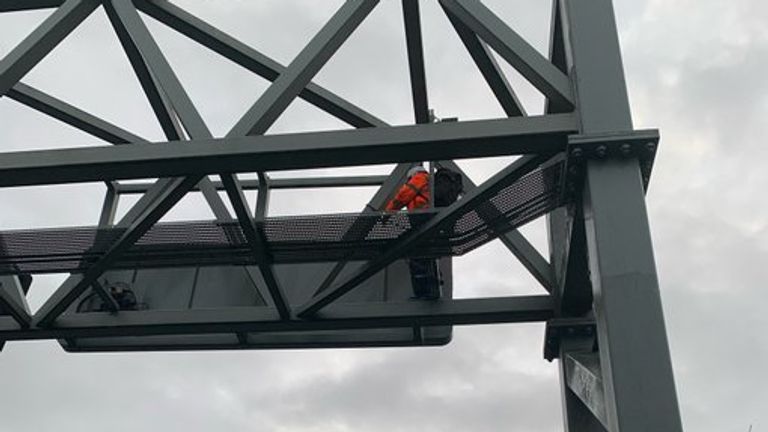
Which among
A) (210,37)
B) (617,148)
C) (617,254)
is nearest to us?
(617,254)

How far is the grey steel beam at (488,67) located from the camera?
20.2 feet

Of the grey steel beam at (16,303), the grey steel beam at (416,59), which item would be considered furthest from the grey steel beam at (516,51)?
the grey steel beam at (16,303)

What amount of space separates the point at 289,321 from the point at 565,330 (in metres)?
2.60

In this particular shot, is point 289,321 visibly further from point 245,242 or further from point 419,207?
point 419,207

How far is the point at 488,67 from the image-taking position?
6195 mm

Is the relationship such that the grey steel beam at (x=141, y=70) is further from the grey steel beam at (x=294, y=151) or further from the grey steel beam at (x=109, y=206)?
the grey steel beam at (x=109, y=206)

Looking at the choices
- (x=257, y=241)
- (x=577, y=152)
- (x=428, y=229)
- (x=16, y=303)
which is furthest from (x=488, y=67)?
(x=16, y=303)

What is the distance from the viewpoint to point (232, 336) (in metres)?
9.11

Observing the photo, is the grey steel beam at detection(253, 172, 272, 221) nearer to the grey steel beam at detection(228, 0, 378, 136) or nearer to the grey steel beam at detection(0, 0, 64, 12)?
the grey steel beam at detection(0, 0, 64, 12)

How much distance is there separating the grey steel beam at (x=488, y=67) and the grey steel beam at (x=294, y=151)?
4.69ft

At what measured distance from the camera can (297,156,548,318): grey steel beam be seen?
526 centimetres

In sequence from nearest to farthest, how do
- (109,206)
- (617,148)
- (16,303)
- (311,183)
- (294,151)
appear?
(617,148), (294,151), (16,303), (109,206), (311,183)

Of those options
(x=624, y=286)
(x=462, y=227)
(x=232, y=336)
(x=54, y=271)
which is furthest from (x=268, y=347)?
(x=624, y=286)

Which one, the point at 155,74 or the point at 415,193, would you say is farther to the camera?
the point at 415,193
